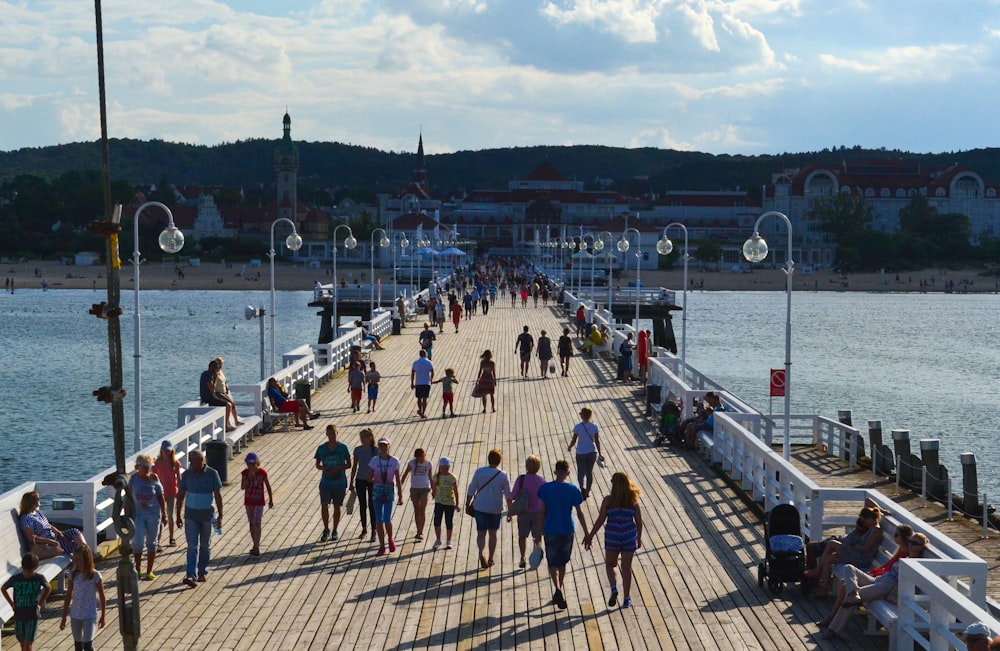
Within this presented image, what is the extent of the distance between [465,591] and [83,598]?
3682 mm

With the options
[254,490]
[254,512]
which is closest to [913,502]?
[254,512]

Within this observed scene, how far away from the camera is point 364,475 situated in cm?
1303

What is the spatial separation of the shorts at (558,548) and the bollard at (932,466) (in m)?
11.6

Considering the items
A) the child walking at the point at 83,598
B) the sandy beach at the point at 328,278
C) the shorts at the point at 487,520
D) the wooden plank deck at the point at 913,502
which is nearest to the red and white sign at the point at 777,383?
the wooden plank deck at the point at 913,502

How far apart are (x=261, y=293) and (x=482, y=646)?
11206 cm

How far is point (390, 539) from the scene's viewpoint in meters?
12.9

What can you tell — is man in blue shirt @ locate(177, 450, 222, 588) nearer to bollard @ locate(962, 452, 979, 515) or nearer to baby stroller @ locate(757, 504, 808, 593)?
baby stroller @ locate(757, 504, 808, 593)

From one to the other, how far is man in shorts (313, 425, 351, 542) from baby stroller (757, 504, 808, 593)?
14.5 feet

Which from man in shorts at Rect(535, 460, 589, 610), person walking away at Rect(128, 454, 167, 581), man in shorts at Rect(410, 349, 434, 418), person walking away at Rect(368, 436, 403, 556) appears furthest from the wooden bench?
man in shorts at Rect(410, 349, 434, 418)

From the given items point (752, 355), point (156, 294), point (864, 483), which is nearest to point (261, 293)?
point (156, 294)

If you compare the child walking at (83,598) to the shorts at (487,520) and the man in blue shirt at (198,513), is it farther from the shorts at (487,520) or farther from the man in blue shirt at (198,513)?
the shorts at (487,520)

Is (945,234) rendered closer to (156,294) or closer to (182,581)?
(156,294)

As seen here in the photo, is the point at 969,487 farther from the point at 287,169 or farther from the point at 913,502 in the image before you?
the point at 287,169

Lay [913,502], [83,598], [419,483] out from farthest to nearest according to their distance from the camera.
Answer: [913,502], [419,483], [83,598]
